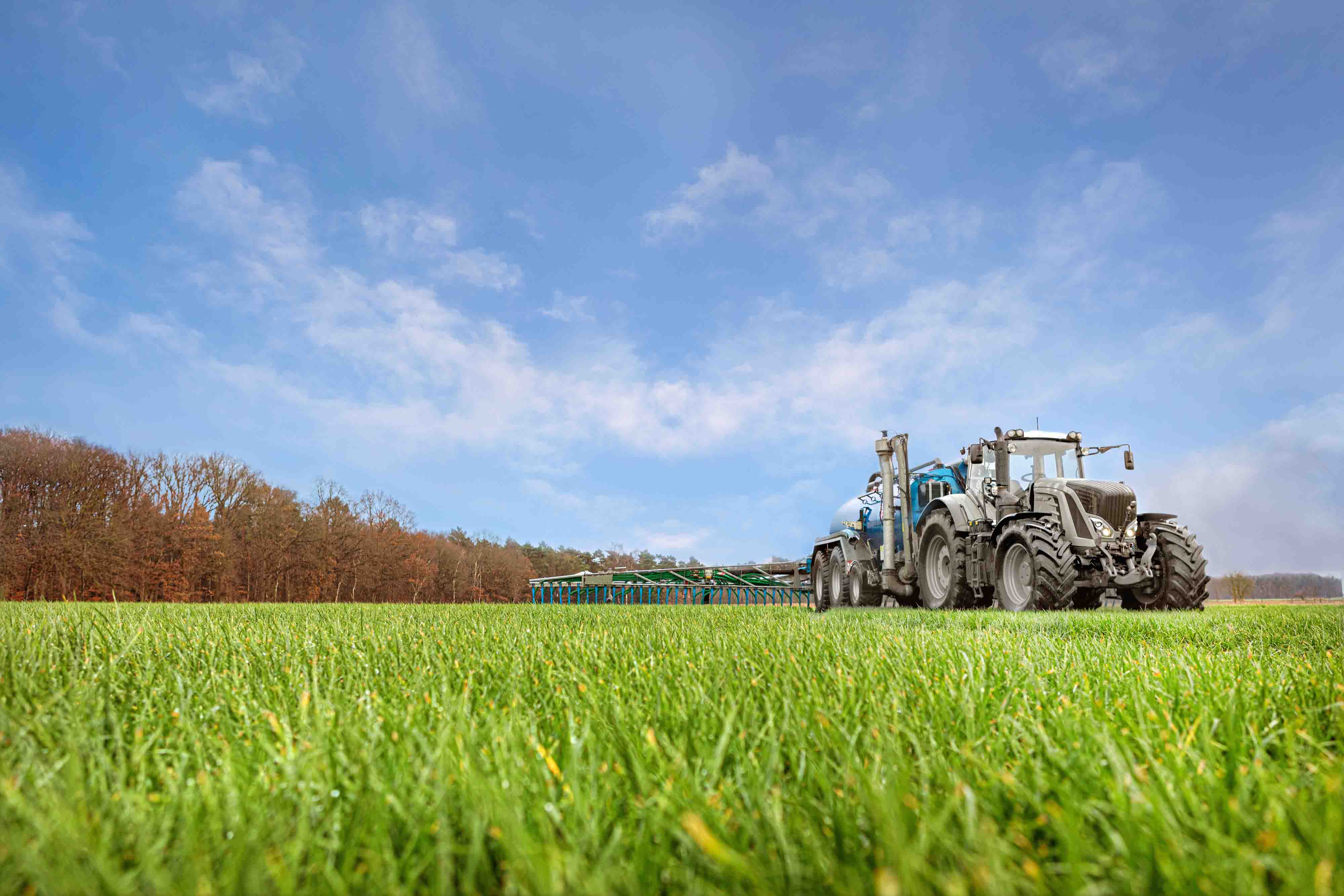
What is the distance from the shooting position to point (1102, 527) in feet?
28.0

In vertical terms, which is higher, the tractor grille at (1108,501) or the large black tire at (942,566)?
the tractor grille at (1108,501)

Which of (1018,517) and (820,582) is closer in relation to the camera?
(1018,517)

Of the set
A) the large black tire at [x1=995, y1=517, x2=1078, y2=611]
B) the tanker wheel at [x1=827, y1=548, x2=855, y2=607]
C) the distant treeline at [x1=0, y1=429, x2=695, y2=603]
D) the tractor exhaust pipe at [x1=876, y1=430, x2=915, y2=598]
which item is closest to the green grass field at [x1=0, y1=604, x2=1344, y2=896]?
the large black tire at [x1=995, y1=517, x2=1078, y2=611]

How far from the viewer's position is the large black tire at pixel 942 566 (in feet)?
31.6

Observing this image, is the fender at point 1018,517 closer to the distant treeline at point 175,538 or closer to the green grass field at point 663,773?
the green grass field at point 663,773

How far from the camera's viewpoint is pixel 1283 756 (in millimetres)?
1737

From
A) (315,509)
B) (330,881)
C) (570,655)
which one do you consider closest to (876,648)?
(570,655)

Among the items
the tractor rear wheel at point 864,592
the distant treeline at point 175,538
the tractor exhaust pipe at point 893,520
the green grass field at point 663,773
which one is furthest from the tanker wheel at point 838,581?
the distant treeline at point 175,538

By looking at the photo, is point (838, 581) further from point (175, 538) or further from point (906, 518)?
point (175, 538)

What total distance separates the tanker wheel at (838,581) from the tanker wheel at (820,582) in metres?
0.13

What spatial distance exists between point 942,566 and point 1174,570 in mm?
2788

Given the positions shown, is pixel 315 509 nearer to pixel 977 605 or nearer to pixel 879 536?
pixel 879 536

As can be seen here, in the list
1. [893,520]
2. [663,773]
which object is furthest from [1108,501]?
[663,773]

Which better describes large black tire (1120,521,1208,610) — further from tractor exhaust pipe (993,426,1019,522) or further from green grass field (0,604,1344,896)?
green grass field (0,604,1344,896)
